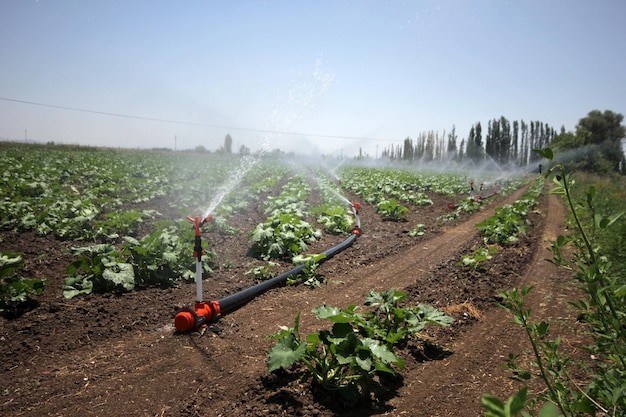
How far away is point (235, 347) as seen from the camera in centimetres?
396

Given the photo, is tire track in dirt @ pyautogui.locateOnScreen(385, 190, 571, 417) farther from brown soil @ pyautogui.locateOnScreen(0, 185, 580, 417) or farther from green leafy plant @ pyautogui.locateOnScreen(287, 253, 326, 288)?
green leafy plant @ pyautogui.locateOnScreen(287, 253, 326, 288)

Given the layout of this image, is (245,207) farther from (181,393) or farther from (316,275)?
(181,393)

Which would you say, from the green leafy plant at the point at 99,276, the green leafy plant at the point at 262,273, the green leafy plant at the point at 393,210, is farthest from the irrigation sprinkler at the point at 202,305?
the green leafy plant at the point at 393,210

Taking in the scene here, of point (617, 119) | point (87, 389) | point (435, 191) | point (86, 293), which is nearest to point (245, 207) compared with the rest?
point (86, 293)

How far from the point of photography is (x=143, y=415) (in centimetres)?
289

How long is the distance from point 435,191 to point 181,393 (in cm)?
2213

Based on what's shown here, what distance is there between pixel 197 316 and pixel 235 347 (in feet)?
2.22

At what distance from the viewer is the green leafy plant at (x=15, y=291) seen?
4445mm

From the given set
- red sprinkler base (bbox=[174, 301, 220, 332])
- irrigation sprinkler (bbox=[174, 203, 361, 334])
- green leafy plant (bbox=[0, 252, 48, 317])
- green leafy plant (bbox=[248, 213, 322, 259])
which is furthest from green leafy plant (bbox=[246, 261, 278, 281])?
green leafy plant (bbox=[0, 252, 48, 317])

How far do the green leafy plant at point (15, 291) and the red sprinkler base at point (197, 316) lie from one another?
2.05 metres

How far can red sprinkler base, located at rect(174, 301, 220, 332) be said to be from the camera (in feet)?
13.9

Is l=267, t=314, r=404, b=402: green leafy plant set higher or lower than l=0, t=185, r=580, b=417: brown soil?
higher

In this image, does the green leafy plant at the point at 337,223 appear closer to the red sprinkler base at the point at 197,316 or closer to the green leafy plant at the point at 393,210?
the green leafy plant at the point at 393,210

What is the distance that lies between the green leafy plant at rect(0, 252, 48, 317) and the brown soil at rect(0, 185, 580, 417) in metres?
0.18
